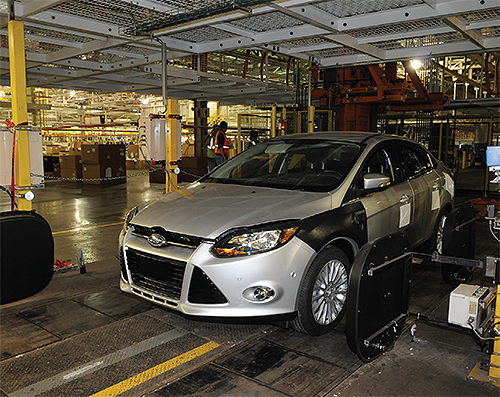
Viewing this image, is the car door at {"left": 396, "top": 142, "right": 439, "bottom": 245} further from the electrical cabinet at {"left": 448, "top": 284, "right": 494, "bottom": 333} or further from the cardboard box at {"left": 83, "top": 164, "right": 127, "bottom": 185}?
the cardboard box at {"left": 83, "top": 164, "right": 127, "bottom": 185}

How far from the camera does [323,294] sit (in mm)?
3484

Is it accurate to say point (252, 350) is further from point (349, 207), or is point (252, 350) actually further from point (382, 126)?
point (382, 126)

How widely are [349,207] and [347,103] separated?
750 cm

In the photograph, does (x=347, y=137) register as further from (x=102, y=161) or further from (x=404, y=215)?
(x=102, y=161)

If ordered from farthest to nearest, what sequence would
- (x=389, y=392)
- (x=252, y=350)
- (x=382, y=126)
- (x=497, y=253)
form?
(x=382, y=126)
(x=497, y=253)
(x=252, y=350)
(x=389, y=392)

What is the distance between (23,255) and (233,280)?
1.34m

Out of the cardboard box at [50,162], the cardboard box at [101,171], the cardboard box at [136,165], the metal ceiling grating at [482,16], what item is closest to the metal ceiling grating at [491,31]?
the metal ceiling grating at [482,16]

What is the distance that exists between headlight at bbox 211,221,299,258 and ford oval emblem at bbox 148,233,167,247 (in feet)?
Answer: 1.50

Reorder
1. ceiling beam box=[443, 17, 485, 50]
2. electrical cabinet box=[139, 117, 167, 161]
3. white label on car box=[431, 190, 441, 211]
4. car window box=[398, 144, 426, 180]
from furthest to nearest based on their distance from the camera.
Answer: electrical cabinet box=[139, 117, 167, 161], white label on car box=[431, 190, 441, 211], car window box=[398, 144, 426, 180], ceiling beam box=[443, 17, 485, 50]

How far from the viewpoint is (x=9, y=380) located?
2971 mm

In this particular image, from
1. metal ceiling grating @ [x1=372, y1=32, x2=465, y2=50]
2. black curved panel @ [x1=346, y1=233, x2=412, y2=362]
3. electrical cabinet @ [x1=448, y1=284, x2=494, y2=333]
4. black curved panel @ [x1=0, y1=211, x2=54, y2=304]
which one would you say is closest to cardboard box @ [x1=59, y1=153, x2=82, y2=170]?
metal ceiling grating @ [x1=372, y1=32, x2=465, y2=50]

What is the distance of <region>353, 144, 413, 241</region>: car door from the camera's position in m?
3.99

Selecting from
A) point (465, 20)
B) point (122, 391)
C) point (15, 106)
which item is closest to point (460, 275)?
point (465, 20)

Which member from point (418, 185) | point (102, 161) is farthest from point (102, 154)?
point (418, 185)
